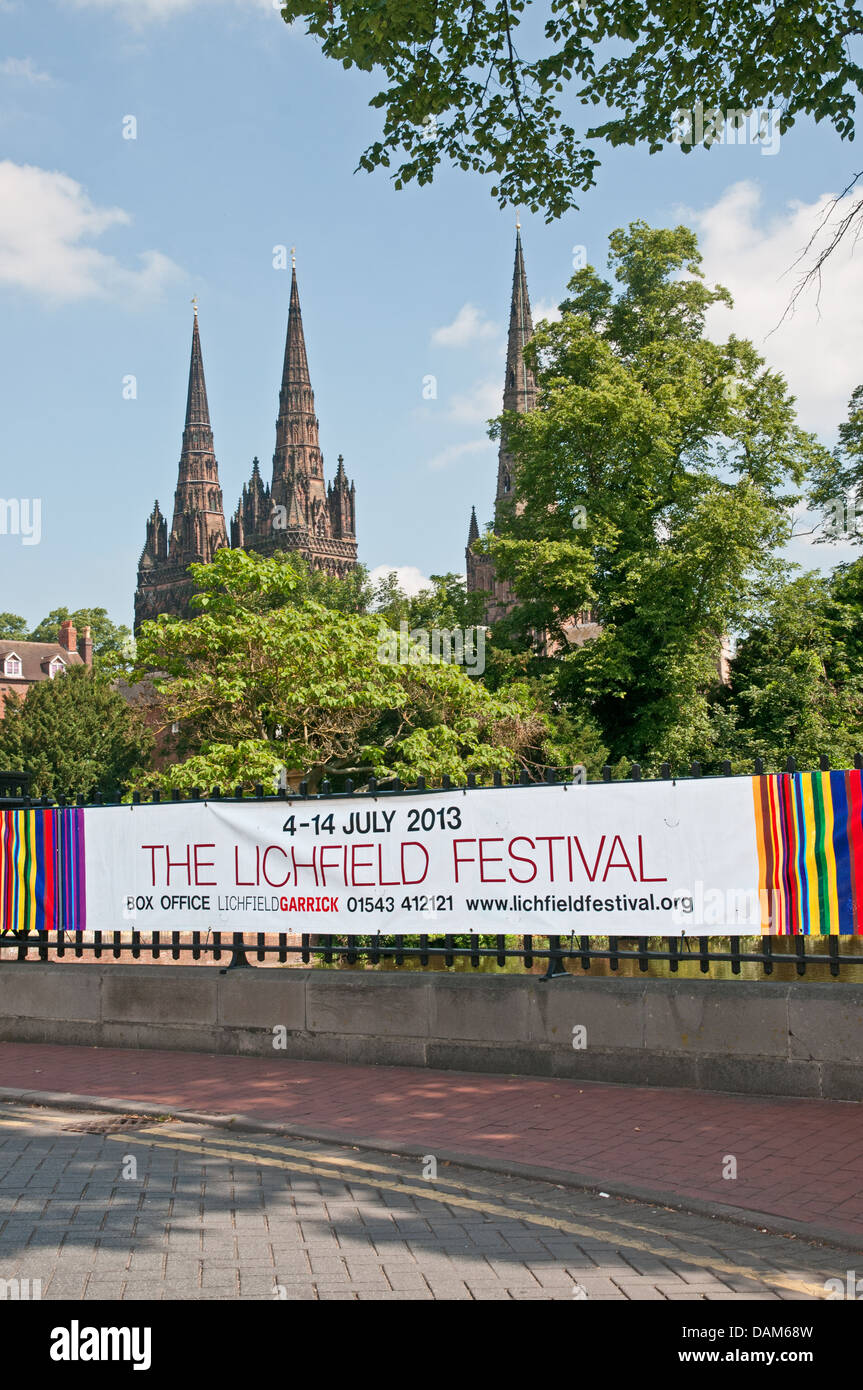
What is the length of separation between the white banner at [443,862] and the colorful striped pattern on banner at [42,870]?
19 centimetres

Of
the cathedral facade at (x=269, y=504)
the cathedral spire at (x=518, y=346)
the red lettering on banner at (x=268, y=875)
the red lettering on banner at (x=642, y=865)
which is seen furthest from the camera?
the cathedral facade at (x=269, y=504)

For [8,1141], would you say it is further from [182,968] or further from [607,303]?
[607,303]

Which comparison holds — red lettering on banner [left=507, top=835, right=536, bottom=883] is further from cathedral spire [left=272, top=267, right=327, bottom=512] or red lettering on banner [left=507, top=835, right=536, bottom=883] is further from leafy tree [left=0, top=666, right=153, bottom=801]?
cathedral spire [left=272, top=267, right=327, bottom=512]

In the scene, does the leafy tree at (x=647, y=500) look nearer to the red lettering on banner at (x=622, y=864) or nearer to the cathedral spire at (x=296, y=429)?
the red lettering on banner at (x=622, y=864)

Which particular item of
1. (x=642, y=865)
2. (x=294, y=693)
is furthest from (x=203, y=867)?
(x=294, y=693)

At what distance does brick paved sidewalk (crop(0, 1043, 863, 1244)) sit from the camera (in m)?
6.06

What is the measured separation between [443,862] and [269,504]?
125 meters

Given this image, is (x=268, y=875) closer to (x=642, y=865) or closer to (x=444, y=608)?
(x=642, y=865)

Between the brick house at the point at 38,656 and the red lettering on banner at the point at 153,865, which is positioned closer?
the red lettering on banner at the point at 153,865

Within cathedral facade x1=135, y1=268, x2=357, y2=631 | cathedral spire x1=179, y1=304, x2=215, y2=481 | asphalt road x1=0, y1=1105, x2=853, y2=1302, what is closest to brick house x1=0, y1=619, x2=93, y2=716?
cathedral facade x1=135, y1=268, x2=357, y2=631

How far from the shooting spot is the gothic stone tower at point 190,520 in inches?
5423

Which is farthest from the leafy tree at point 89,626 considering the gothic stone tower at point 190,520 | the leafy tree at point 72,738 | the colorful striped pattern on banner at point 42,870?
the colorful striped pattern on banner at point 42,870

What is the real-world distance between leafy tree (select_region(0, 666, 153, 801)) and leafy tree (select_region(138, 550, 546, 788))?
84.3ft
